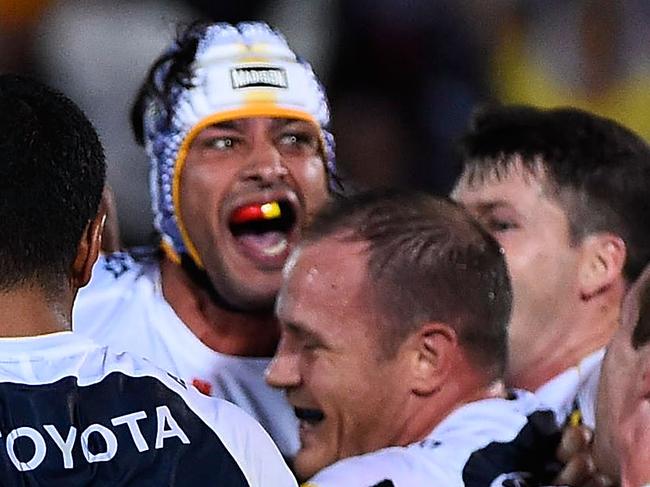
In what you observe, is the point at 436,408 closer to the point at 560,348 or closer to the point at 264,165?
the point at 560,348

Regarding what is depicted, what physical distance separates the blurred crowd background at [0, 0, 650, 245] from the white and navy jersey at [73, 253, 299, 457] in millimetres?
2510

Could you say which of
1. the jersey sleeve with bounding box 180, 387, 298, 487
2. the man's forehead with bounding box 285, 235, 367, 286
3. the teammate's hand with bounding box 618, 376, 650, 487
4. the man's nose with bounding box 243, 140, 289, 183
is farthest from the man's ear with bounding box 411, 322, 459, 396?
the man's nose with bounding box 243, 140, 289, 183

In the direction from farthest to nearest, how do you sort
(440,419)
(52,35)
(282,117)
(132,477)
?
(52,35), (282,117), (440,419), (132,477)

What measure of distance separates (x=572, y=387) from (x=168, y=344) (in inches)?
38.6

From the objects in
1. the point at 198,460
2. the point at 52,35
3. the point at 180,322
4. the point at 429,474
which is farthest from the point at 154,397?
the point at 52,35

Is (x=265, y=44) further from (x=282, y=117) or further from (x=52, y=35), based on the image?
(x=52, y=35)

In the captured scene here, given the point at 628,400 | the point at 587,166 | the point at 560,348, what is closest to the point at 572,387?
the point at 560,348

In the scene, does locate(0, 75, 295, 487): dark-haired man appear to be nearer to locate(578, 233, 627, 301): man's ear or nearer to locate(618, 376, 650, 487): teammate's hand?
locate(618, 376, 650, 487): teammate's hand

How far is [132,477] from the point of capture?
7.43ft

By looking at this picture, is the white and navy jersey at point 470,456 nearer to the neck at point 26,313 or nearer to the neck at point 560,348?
the neck at point 26,313

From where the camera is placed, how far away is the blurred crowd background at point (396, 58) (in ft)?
21.0

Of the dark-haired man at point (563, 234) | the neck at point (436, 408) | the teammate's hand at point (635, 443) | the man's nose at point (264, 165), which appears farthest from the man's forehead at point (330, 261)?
the dark-haired man at point (563, 234)

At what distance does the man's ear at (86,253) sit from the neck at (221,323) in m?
1.31

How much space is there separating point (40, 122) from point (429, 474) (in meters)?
0.82
